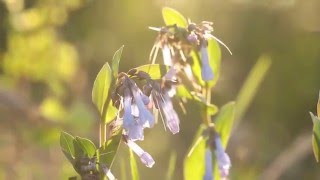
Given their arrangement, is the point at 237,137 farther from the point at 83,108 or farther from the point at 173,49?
the point at 173,49

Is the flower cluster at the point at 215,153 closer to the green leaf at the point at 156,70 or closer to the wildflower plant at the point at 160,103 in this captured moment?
the wildflower plant at the point at 160,103

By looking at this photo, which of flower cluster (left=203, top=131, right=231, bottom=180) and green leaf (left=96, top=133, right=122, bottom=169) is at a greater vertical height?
green leaf (left=96, top=133, right=122, bottom=169)

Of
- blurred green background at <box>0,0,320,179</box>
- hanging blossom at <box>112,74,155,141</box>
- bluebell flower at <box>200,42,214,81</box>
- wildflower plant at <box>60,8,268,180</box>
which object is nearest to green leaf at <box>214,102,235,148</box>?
wildflower plant at <box>60,8,268,180</box>

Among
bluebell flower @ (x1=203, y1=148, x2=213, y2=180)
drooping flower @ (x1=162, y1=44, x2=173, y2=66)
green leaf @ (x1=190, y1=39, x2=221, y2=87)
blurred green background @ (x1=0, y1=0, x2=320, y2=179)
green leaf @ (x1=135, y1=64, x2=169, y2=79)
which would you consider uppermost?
drooping flower @ (x1=162, y1=44, x2=173, y2=66)

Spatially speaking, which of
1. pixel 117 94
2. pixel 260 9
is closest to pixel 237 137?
pixel 260 9

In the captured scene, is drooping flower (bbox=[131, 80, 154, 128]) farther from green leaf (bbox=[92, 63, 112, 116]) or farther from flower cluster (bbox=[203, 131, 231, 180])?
Answer: flower cluster (bbox=[203, 131, 231, 180])
